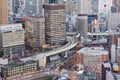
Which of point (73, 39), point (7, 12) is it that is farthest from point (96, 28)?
point (7, 12)

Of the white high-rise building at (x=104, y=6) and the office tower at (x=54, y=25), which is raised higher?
the white high-rise building at (x=104, y=6)

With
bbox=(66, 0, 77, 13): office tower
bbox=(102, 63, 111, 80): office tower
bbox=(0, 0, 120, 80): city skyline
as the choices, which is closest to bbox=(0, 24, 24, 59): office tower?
bbox=(0, 0, 120, 80): city skyline

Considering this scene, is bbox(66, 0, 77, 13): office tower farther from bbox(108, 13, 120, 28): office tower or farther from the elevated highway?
the elevated highway

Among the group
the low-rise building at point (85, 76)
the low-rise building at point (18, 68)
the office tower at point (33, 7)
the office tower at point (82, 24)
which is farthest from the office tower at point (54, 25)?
the low-rise building at point (85, 76)

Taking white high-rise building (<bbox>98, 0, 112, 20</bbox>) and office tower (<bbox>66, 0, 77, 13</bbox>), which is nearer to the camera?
office tower (<bbox>66, 0, 77, 13</bbox>)

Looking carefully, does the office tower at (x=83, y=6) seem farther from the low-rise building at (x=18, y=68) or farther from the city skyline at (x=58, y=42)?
the low-rise building at (x=18, y=68)

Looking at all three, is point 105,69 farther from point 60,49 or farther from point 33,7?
point 33,7

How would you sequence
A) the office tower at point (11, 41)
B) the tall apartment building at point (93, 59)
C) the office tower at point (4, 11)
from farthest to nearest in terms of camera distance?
1. the office tower at point (4, 11)
2. the office tower at point (11, 41)
3. the tall apartment building at point (93, 59)
